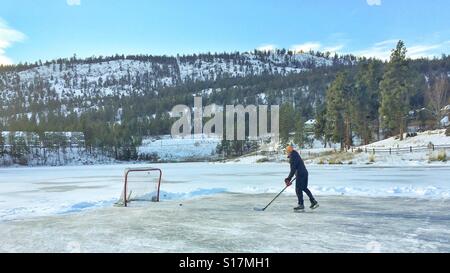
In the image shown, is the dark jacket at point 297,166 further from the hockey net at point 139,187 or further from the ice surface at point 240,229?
the hockey net at point 139,187

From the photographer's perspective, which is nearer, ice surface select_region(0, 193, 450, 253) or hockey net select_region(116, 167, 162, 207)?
ice surface select_region(0, 193, 450, 253)

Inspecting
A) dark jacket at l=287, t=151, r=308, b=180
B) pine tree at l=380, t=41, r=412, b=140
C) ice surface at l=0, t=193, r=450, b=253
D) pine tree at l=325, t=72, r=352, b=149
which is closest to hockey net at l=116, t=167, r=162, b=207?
ice surface at l=0, t=193, r=450, b=253

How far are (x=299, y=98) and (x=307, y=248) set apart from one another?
7707 inches

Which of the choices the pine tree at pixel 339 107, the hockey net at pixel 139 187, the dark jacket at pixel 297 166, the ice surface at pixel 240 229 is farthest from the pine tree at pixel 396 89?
the dark jacket at pixel 297 166

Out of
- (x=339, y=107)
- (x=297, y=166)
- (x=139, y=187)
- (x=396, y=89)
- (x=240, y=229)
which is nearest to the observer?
(x=240, y=229)

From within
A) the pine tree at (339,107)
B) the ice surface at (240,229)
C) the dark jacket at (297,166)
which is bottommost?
the ice surface at (240,229)

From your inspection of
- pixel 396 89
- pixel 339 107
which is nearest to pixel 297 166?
pixel 396 89

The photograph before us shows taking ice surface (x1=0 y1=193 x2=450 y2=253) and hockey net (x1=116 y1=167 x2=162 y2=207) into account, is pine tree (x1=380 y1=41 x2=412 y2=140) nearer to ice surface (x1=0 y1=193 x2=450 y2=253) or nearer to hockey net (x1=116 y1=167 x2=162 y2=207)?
ice surface (x1=0 y1=193 x2=450 y2=253)

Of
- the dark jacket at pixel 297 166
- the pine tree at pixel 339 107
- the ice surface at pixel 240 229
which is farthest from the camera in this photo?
the pine tree at pixel 339 107

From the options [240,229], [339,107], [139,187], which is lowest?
[240,229]

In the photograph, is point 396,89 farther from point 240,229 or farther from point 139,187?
point 240,229

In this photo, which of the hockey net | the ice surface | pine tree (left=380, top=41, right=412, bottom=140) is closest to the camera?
the ice surface

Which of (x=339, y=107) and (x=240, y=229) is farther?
(x=339, y=107)

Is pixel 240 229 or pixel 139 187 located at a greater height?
pixel 139 187
